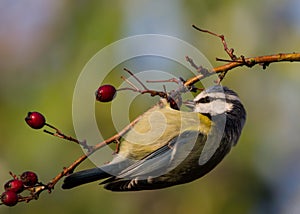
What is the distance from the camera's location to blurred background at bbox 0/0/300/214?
5664 millimetres

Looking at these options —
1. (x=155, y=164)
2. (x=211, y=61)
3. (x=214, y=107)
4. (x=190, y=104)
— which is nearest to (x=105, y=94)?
(x=155, y=164)

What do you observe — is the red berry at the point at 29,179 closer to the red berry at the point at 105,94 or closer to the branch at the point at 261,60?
the red berry at the point at 105,94

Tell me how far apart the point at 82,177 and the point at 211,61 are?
9.95 feet

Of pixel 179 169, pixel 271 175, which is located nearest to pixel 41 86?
pixel 271 175

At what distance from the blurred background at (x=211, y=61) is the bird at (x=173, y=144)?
214 cm

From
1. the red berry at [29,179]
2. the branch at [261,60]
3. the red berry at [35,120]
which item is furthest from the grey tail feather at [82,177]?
the branch at [261,60]

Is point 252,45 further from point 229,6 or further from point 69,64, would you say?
point 69,64

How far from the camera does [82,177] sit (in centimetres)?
284

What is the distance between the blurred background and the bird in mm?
2141

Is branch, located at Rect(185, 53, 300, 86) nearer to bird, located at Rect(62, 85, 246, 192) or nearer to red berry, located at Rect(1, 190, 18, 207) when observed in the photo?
bird, located at Rect(62, 85, 246, 192)

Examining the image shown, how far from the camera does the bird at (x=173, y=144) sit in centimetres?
307

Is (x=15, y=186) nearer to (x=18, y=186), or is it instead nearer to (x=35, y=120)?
(x=18, y=186)

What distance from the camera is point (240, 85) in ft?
19.5

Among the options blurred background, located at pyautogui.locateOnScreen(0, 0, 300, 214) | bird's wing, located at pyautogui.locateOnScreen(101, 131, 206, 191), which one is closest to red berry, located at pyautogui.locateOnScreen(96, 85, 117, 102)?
bird's wing, located at pyautogui.locateOnScreen(101, 131, 206, 191)
